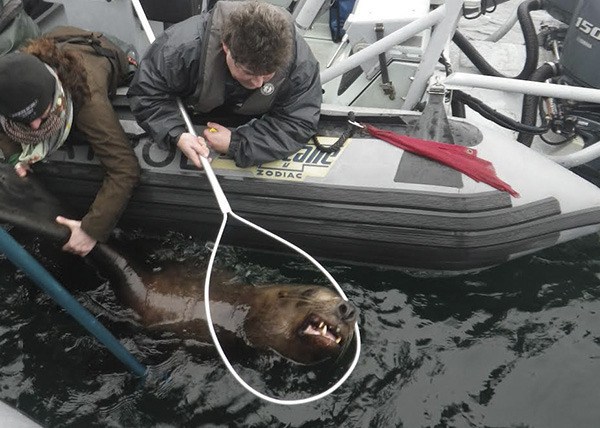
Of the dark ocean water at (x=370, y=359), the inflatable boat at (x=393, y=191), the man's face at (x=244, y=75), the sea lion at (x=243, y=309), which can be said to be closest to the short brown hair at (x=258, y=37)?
the man's face at (x=244, y=75)

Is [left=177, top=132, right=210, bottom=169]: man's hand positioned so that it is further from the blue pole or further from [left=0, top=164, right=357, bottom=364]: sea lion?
the blue pole

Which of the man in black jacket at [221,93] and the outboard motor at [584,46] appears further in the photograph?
the outboard motor at [584,46]

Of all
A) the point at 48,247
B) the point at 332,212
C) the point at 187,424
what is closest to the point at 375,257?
the point at 332,212

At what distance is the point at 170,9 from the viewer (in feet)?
14.2

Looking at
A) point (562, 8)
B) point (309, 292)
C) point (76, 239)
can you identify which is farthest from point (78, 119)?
point (562, 8)

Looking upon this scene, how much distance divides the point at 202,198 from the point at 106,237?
2.03 ft

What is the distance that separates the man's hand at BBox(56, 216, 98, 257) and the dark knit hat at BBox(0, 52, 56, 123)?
0.67m

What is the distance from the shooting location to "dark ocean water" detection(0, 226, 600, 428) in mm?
3322

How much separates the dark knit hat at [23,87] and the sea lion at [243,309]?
987 mm

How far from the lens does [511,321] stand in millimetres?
3783

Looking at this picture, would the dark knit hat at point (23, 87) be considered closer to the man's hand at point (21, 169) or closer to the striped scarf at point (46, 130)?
the striped scarf at point (46, 130)

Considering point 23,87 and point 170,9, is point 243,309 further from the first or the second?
point 170,9

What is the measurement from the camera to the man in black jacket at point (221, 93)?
132 inches

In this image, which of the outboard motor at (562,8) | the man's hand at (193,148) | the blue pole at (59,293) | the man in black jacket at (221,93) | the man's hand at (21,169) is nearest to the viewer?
the blue pole at (59,293)
